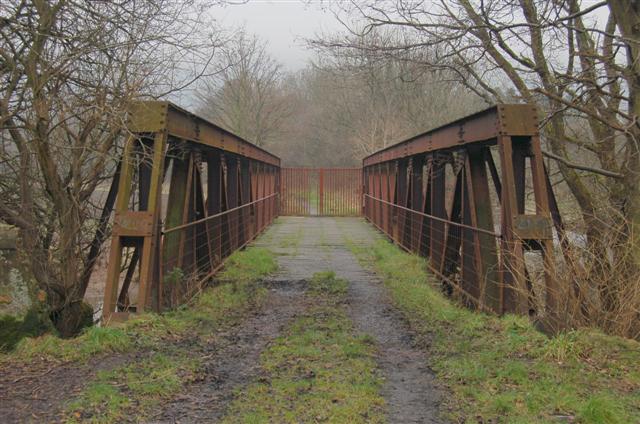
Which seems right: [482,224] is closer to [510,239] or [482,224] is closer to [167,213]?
[510,239]

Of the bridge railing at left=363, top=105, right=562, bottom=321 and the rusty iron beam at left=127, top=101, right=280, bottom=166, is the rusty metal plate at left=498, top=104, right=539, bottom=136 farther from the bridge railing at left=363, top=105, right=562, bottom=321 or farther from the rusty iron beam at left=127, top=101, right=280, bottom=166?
the rusty iron beam at left=127, top=101, right=280, bottom=166

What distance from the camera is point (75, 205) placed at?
5855mm

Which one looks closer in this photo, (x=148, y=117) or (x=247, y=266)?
(x=148, y=117)

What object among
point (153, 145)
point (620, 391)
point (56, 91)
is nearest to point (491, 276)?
point (620, 391)

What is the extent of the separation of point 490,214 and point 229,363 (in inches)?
147

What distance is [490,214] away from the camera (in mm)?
6992

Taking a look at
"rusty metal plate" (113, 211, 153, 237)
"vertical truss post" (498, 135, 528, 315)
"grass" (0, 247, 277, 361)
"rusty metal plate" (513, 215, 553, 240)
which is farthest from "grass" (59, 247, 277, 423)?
"rusty metal plate" (513, 215, 553, 240)

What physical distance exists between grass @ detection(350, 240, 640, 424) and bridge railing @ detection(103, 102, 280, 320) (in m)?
2.79

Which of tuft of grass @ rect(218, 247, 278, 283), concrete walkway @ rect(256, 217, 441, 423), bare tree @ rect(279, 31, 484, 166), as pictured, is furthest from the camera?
bare tree @ rect(279, 31, 484, 166)

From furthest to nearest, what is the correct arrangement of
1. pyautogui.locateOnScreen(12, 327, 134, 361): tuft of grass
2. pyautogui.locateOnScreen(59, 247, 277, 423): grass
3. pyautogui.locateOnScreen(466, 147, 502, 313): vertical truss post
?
pyautogui.locateOnScreen(466, 147, 502, 313): vertical truss post < pyautogui.locateOnScreen(12, 327, 134, 361): tuft of grass < pyautogui.locateOnScreen(59, 247, 277, 423): grass

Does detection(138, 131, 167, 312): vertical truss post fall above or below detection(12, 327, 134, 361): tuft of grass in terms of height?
above

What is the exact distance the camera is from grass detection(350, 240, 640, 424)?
3.59m

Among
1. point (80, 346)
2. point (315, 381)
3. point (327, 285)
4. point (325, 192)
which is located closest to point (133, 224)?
point (80, 346)

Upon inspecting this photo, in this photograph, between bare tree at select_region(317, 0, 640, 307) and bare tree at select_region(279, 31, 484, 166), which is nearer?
bare tree at select_region(317, 0, 640, 307)
